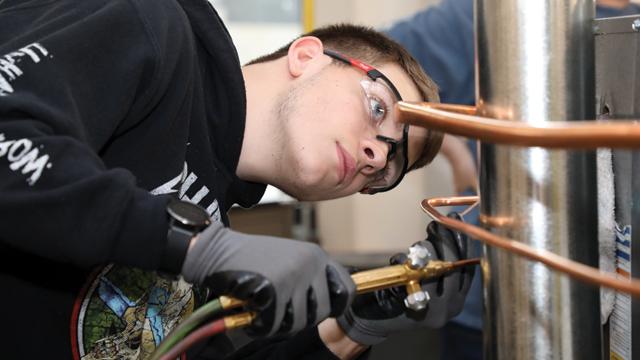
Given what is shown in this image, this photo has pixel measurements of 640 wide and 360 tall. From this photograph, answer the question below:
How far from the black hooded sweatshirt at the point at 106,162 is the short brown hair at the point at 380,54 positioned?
0.80 feet

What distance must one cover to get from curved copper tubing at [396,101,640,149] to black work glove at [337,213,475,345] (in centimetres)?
26

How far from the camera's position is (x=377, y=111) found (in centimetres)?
104

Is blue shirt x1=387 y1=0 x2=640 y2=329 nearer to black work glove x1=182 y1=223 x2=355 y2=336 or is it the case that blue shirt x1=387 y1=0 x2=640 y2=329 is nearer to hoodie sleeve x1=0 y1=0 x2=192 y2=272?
hoodie sleeve x1=0 y1=0 x2=192 y2=272

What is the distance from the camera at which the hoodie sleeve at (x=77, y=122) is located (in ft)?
2.07

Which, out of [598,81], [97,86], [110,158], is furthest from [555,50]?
[110,158]

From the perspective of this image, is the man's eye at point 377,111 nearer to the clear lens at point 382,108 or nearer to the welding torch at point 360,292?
the clear lens at point 382,108

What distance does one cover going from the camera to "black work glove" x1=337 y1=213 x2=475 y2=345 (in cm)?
81

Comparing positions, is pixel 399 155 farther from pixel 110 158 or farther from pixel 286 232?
pixel 286 232

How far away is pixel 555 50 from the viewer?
1.79ft

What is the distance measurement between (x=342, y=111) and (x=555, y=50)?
19.9 inches

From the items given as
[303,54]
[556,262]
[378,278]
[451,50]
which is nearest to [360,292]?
[378,278]

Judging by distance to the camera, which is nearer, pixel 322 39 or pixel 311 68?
pixel 311 68

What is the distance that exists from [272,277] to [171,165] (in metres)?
0.37

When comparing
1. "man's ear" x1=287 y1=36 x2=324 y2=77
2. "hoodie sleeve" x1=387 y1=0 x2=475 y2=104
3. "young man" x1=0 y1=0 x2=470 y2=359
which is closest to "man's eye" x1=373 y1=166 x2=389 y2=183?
"young man" x1=0 y1=0 x2=470 y2=359
